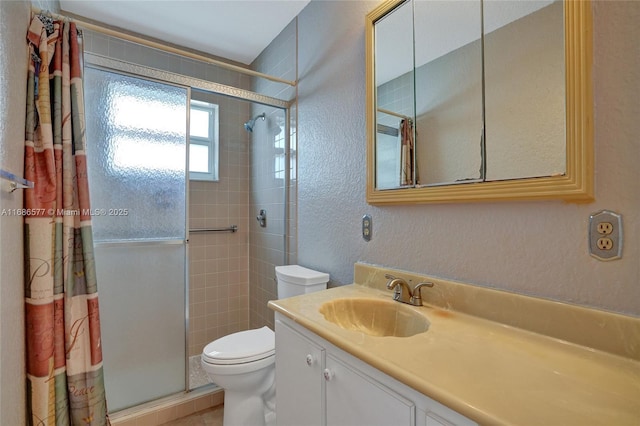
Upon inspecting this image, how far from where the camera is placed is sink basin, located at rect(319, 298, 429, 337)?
1108mm

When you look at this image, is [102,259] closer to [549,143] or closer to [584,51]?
[549,143]

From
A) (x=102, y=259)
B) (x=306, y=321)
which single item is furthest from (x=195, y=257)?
(x=306, y=321)

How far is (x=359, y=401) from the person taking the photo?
774 millimetres

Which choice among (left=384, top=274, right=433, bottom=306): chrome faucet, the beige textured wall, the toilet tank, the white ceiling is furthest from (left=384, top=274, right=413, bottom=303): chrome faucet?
the white ceiling

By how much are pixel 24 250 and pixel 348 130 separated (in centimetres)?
156

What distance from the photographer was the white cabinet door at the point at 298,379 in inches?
36.6

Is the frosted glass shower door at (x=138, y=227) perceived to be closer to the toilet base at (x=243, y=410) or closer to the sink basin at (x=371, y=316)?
the toilet base at (x=243, y=410)

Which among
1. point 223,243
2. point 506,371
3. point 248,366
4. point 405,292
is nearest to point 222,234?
point 223,243

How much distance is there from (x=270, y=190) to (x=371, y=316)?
1543 mm

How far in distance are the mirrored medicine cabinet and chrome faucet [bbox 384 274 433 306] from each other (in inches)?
13.3

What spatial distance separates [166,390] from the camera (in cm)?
181

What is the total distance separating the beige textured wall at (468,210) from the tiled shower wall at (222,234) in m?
1.01

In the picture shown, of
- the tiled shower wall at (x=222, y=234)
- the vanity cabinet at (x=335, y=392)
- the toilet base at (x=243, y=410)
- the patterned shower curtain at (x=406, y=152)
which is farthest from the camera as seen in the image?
the tiled shower wall at (x=222, y=234)

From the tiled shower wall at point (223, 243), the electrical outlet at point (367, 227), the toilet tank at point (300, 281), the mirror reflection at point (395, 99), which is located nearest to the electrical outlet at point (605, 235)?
the mirror reflection at point (395, 99)
